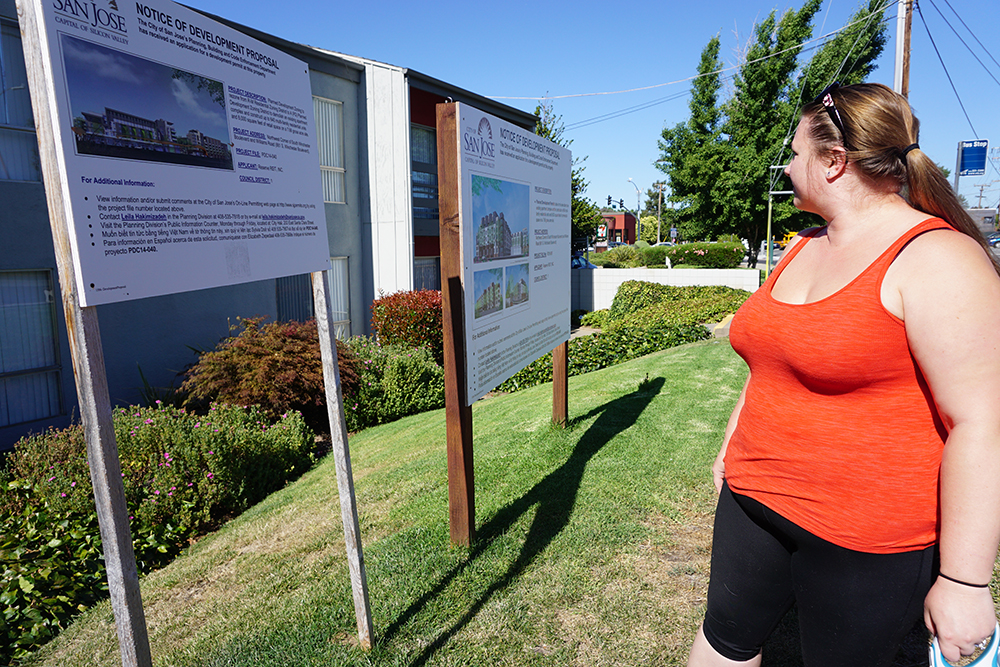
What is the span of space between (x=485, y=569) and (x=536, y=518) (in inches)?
25.3

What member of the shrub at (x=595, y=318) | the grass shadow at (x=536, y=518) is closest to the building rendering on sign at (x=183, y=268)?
the grass shadow at (x=536, y=518)

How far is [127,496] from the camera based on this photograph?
17.2 ft

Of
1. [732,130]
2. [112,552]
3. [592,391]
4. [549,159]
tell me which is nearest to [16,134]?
[549,159]

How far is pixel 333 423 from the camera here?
278 cm

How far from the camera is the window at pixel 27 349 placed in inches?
311

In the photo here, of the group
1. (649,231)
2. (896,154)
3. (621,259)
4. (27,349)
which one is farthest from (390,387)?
(649,231)

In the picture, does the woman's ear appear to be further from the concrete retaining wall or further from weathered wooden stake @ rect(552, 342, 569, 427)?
the concrete retaining wall

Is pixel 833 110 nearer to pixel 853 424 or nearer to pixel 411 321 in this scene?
pixel 853 424

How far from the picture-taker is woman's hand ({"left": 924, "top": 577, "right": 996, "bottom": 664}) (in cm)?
131

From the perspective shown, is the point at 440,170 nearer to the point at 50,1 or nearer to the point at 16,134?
the point at 50,1

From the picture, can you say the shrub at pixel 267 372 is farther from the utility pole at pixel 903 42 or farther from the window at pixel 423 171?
the utility pole at pixel 903 42

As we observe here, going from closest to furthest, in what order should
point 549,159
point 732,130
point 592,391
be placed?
1. point 549,159
2. point 592,391
3. point 732,130

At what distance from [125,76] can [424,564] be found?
8.85 feet

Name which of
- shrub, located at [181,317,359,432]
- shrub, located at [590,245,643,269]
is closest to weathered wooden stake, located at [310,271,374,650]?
shrub, located at [181,317,359,432]
